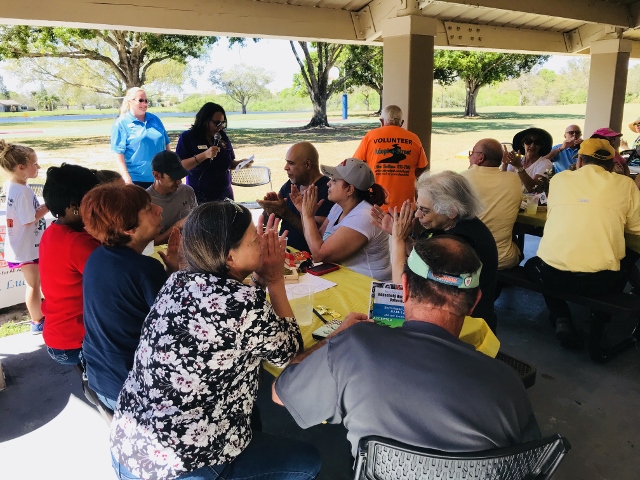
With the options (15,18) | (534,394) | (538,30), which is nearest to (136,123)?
(15,18)

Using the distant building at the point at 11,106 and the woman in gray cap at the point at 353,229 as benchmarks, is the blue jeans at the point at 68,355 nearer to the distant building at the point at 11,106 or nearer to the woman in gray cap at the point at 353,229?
the woman in gray cap at the point at 353,229

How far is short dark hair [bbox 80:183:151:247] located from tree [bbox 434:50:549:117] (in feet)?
82.4

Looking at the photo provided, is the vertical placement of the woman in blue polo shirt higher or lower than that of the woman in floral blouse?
higher

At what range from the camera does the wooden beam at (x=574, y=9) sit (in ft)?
18.0

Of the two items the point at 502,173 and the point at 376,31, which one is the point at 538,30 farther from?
the point at 502,173

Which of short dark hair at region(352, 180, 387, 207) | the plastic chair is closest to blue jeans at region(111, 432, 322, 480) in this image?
the plastic chair

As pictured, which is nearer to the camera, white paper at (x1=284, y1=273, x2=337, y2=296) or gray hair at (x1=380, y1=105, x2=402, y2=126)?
white paper at (x1=284, y1=273, x2=337, y2=296)

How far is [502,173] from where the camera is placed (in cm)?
341

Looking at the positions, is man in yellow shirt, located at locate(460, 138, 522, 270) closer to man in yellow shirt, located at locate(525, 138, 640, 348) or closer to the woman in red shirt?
man in yellow shirt, located at locate(525, 138, 640, 348)

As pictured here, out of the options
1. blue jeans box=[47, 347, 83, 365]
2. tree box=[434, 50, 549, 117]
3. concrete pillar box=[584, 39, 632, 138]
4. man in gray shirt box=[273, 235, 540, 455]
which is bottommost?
blue jeans box=[47, 347, 83, 365]

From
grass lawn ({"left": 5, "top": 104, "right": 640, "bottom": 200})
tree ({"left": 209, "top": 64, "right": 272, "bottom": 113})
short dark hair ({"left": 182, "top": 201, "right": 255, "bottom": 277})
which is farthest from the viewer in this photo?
tree ({"left": 209, "top": 64, "right": 272, "bottom": 113})

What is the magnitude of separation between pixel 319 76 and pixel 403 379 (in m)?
19.7

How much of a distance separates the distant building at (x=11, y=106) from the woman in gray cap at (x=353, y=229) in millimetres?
22469

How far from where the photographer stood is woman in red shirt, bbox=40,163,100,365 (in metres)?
2.11
